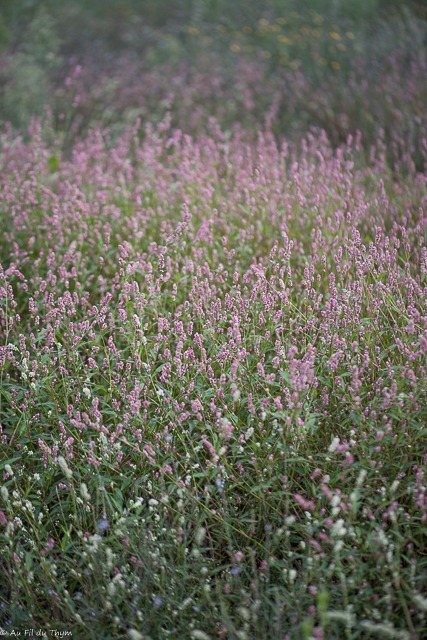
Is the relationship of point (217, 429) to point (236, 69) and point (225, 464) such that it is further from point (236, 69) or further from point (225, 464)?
point (236, 69)

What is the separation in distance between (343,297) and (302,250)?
78cm

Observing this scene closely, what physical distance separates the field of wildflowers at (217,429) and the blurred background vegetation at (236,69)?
208cm

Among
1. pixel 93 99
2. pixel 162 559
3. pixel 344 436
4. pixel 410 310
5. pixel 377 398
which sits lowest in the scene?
pixel 93 99

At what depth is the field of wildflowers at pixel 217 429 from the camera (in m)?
2.04

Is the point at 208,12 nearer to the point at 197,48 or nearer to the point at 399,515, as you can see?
the point at 197,48

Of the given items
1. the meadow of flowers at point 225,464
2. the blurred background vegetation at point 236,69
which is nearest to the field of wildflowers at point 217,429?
the meadow of flowers at point 225,464

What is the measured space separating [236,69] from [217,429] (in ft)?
20.0

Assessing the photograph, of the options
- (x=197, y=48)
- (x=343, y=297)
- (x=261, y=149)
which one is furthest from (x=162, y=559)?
(x=197, y=48)

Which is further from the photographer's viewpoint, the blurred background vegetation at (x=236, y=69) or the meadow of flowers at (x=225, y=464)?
the blurred background vegetation at (x=236, y=69)

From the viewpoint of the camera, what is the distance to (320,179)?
4078 mm

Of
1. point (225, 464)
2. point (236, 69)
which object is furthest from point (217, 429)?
point (236, 69)

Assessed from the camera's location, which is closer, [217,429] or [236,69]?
[217,429]

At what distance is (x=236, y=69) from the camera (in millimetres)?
7488

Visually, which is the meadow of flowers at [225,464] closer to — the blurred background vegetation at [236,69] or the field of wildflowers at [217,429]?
the field of wildflowers at [217,429]
